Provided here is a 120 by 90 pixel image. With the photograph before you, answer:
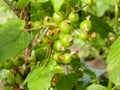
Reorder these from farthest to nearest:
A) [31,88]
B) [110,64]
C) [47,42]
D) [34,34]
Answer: [34,34], [47,42], [31,88], [110,64]

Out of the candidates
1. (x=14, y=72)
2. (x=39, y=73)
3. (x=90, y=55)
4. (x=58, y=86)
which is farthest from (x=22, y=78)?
(x=90, y=55)

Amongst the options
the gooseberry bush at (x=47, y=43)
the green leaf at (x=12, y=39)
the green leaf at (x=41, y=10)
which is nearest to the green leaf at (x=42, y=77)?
the gooseberry bush at (x=47, y=43)

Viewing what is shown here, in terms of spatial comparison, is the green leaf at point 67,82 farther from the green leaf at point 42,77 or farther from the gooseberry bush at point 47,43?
the green leaf at point 42,77

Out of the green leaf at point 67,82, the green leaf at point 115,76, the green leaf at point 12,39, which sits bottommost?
the green leaf at point 67,82

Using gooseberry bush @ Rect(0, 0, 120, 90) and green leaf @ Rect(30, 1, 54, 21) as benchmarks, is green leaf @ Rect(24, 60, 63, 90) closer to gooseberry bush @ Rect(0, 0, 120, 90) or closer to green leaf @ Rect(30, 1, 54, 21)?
gooseberry bush @ Rect(0, 0, 120, 90)

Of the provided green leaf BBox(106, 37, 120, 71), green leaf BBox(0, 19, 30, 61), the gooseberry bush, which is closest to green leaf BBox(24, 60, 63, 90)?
the gooseberry bush

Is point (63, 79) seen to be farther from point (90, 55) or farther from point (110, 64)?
point (90, 55)
